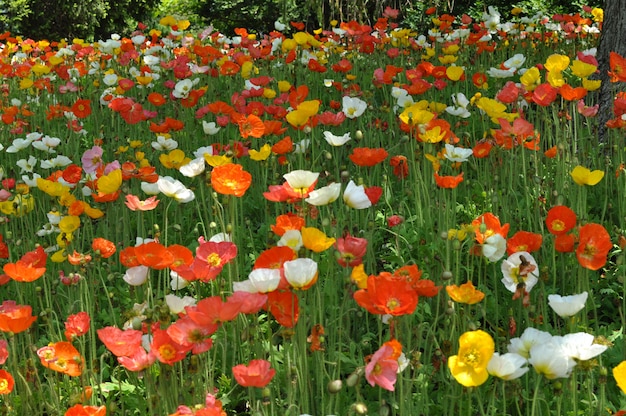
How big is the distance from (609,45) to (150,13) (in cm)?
929

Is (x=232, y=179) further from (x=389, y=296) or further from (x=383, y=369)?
(x=383, y=369)

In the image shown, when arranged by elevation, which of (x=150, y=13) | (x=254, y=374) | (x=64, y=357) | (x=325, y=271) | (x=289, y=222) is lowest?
(x=150, y=13)

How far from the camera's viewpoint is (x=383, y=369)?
139 centimetres

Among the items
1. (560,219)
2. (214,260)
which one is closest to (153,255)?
(214,260)

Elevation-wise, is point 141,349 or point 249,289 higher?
point 249,289

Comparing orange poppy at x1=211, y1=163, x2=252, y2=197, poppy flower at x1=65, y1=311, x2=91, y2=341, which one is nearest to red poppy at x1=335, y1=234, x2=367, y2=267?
orange poppy at x1=211, y1=163, x2=252, y2=197

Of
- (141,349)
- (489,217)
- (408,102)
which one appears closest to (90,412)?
(141,349)

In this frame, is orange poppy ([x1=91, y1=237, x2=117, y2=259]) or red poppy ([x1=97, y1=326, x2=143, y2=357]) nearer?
red poppy ([x1=97, y1=326, x2=143, y2=357])

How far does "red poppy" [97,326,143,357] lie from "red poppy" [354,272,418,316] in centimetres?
47

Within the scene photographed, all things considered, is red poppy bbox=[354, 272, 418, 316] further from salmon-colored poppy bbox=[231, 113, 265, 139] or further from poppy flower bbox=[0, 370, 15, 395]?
salmon-colored poppy bbox=[231, 113, 265, 139]

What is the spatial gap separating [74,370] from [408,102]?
1.92 metres

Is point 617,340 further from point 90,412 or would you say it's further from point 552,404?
point 90,412

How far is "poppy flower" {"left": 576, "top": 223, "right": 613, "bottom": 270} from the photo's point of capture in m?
1.78

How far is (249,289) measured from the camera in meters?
1.59
